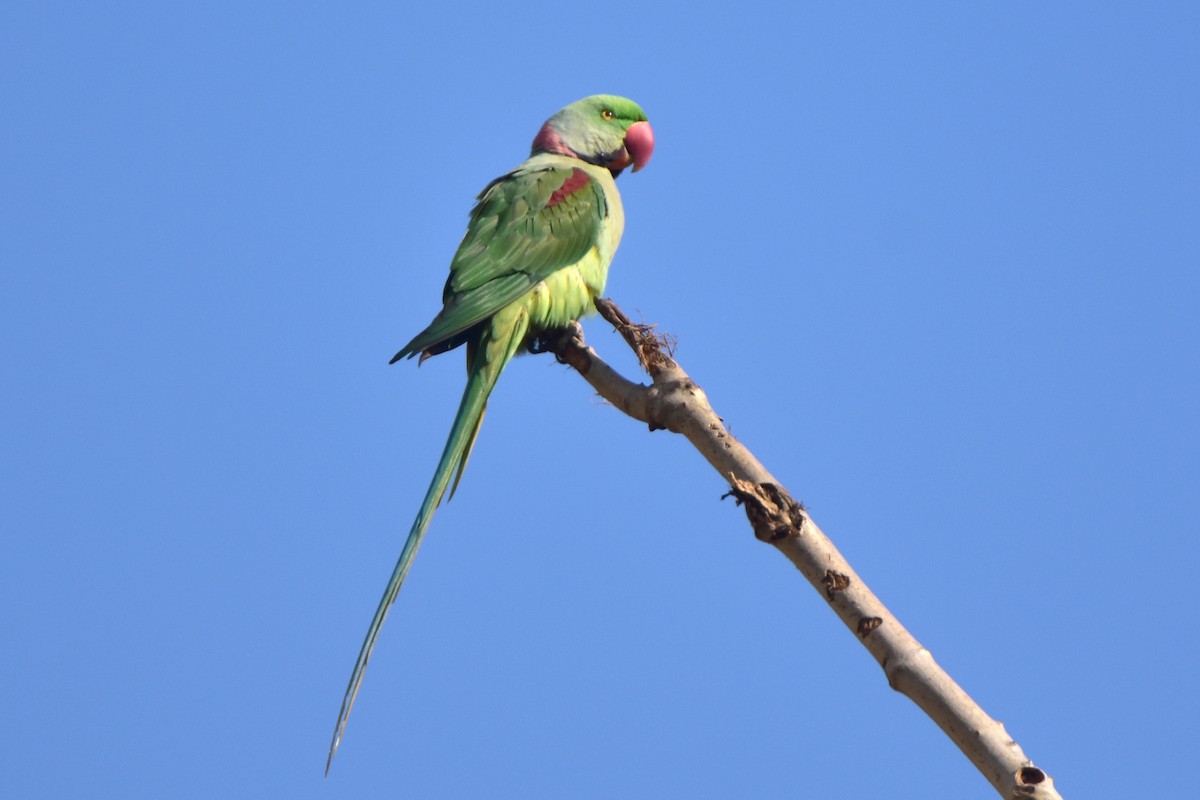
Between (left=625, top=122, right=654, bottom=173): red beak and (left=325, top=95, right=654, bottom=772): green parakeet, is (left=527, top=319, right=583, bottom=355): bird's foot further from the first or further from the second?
(left=625, top=122, right=654, bottom=173): red beak

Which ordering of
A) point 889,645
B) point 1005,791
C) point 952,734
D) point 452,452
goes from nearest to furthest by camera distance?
point 1005,791, point 952,734, point 889,645, point 452,452

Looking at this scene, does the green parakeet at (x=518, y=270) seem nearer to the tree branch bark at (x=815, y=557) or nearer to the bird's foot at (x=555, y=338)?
the bird's foot at (x=555, y=338)

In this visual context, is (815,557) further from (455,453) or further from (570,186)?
(570,186)

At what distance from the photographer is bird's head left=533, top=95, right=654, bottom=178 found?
6.16 meters

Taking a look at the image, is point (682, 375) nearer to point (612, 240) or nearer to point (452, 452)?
point (452, 452)

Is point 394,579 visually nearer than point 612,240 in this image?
Yes

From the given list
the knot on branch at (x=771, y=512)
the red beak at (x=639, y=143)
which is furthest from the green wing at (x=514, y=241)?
the knot on branch at (x=771, y=512)

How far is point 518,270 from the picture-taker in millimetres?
5059

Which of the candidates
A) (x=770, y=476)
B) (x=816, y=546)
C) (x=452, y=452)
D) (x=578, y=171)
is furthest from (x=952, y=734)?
(x=578, y=171)

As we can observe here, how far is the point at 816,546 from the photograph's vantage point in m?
2.80

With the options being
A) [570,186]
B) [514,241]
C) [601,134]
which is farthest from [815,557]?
[601,134]

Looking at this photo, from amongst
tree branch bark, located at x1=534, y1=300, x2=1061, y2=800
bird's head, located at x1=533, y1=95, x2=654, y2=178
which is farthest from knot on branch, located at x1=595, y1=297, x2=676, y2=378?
bird's head, located at x1=533, y1=95, x2=654, y2=178

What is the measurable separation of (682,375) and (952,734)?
4.43 ft

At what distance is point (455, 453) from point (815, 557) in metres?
1.82
